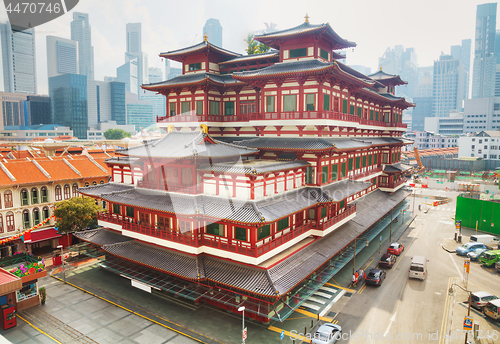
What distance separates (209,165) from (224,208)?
4.90m

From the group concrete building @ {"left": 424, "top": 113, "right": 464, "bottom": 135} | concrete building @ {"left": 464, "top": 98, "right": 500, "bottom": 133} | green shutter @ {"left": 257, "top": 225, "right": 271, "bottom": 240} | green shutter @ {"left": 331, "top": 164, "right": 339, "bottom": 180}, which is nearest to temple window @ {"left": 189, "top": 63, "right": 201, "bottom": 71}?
green shutter @ {"left": 331, "top": 164, "right": 339, "bottom": 180}

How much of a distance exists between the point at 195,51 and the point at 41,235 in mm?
32392

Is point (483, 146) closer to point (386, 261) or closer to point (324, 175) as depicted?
point (386, 261)

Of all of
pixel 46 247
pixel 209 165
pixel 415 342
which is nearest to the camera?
pixel 415 342

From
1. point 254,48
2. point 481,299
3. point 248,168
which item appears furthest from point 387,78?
point 248,168

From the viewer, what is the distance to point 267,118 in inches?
1442

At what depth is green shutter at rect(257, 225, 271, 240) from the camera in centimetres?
2728

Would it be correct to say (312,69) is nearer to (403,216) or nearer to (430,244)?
(430,244)

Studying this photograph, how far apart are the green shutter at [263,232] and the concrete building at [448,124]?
670 feet

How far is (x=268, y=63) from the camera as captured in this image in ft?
139

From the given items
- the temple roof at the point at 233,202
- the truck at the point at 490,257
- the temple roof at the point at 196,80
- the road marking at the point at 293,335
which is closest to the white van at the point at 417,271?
the truck at the point at 490,257

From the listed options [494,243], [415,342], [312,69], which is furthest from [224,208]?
[494,243]

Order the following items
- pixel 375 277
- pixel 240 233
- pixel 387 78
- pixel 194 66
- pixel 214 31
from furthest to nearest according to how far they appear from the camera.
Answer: pixel 214 31 → pixel 387 78 → pixel 194 66 → pixel 375 277 → pixel 240 233

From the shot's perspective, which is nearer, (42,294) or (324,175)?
(42,294)
